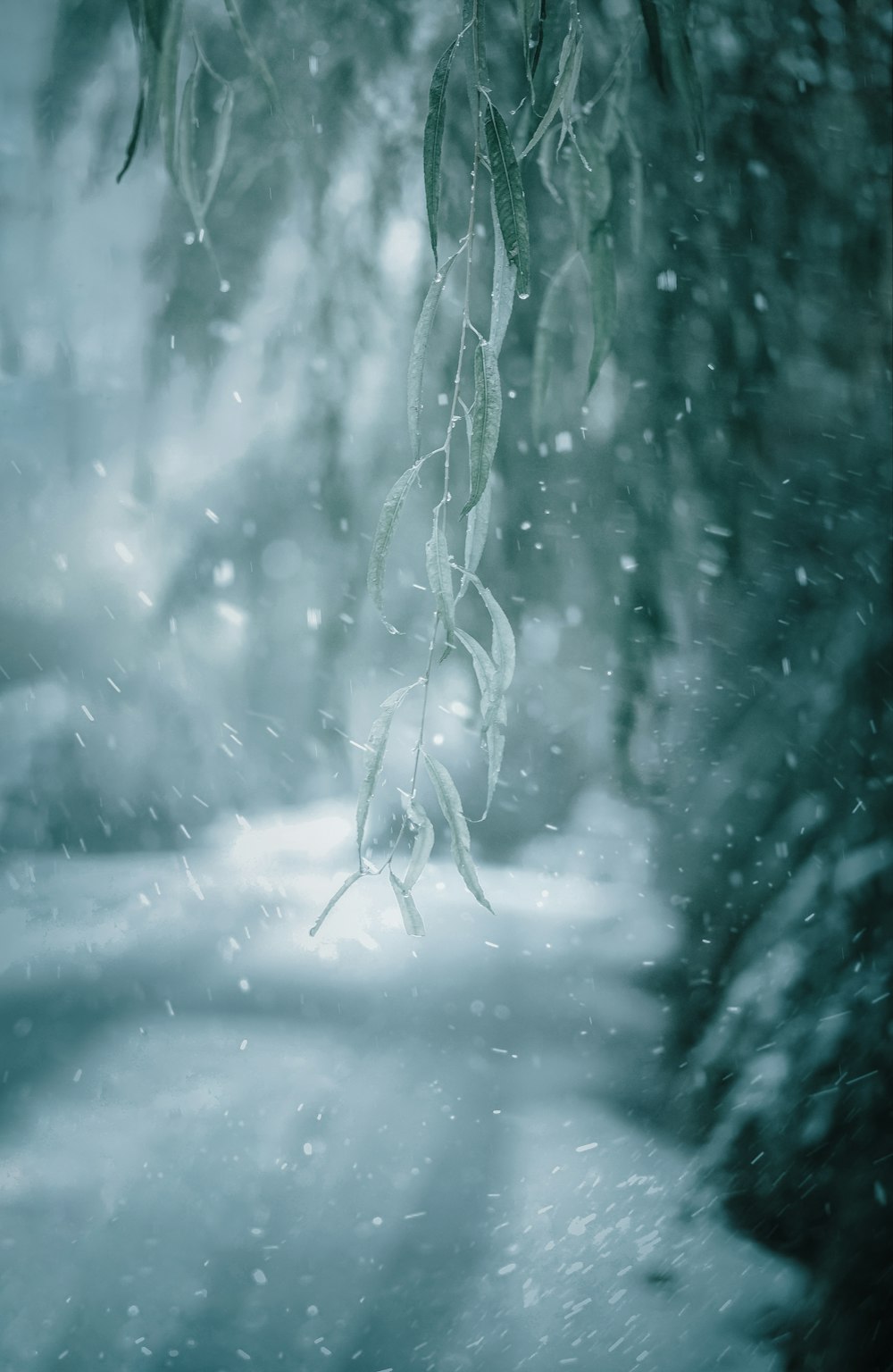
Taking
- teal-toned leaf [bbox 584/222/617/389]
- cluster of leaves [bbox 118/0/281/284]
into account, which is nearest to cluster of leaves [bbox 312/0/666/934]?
teal-toned leaf [bbox 584/222/617/389]

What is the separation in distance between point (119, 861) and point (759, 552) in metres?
0.51

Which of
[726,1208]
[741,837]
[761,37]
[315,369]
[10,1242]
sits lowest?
[726,1208]

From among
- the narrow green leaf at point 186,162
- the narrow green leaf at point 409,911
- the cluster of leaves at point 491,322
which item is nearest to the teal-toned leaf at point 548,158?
the cluster of leaves at point 491,322

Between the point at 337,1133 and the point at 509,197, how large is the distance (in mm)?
573

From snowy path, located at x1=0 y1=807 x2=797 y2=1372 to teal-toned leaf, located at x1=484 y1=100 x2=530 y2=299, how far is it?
365mm

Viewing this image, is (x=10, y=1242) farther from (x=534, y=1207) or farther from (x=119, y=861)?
(x=534, y=1207)

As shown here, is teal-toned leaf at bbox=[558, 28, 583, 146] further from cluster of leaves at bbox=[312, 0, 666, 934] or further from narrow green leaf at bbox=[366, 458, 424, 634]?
narrow green leaf at bbox=[366, 458, 424, 634]

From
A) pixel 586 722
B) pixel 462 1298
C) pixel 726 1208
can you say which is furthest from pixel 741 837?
pixel 462 1298

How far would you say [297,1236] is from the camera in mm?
573

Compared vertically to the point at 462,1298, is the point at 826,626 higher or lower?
higher

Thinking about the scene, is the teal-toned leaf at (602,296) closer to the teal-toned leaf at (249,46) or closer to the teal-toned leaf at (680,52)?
the teal-toned leaf at (680,52)

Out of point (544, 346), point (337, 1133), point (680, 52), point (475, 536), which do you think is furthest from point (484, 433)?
point (337, 1133)

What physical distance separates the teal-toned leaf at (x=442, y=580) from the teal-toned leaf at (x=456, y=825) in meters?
0.09

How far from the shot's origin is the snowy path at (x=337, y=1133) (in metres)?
0.55
